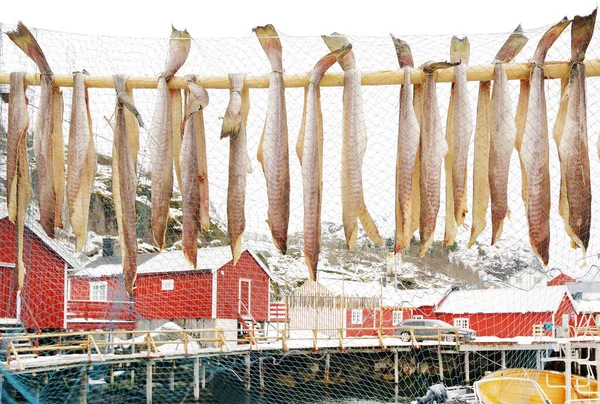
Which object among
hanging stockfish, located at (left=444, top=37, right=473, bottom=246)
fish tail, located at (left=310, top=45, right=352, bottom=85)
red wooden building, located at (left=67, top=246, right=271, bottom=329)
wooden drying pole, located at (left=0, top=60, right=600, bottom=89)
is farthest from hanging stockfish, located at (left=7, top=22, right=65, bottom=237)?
red wooden building, located at (left=67, top=246, right=271, bottom=329)

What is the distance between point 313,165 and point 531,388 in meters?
5.17

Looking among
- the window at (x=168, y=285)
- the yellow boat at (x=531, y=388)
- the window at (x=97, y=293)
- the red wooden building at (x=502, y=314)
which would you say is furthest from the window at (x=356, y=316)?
the yellow boat at (x=531, y=388)

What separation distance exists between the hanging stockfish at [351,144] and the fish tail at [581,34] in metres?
1.17

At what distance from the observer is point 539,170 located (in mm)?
4117

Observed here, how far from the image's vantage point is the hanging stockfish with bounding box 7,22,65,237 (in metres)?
4.48

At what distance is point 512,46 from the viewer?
429cm

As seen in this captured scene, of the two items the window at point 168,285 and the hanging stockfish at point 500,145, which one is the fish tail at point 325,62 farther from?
the window at point 168,285

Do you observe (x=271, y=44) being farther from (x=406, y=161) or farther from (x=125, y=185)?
(x=125, y=185)

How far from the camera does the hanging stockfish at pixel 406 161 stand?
164 inches

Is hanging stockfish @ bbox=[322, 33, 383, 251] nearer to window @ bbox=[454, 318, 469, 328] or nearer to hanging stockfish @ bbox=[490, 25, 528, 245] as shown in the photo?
hanging stockfish @ bbox=[490, 25, 528, 245]

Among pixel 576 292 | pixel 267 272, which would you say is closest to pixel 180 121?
pixel 267 272

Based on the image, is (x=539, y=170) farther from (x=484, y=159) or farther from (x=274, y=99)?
(x=274, y=99)

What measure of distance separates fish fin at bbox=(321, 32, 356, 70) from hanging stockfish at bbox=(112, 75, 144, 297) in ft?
3.79

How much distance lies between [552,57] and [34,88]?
3.33 meters
